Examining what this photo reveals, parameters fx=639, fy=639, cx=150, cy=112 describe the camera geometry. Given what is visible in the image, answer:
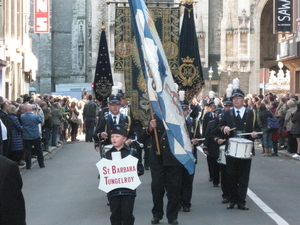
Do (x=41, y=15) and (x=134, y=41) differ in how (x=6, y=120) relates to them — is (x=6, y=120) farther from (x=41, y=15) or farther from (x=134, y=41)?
(x=41, y=15)

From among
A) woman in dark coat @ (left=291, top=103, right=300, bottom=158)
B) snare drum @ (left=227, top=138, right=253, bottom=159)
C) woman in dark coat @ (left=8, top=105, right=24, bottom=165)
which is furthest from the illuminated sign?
snare drum @ (left=227, top=138, right=253, bottom=159)

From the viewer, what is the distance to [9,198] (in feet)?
12.7

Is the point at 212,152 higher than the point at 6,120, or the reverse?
the point at 6,120

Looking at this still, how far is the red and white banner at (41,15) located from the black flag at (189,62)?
71.5 ft

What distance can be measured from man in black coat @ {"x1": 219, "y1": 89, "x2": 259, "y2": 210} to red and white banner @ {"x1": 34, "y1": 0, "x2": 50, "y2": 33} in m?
27.2

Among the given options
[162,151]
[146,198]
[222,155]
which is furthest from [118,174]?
[146,198]

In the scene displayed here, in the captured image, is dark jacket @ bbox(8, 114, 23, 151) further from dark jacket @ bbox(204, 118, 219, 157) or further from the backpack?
the backpack

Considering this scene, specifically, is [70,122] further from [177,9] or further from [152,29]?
[152,29]

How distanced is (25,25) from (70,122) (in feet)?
28.3

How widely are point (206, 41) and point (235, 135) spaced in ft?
159

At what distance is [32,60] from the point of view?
34688mm

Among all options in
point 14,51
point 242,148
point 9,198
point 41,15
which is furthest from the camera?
point 41,15

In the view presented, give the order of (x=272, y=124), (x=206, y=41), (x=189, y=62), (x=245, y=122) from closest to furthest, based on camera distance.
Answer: (x=245, y=122) → (x=189, y=62) → (x=272, y=124) → (x=206, y=41)

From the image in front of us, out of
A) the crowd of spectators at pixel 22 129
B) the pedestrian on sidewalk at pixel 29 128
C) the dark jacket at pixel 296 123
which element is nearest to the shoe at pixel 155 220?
the crowd of spectators at pixel 22 129
